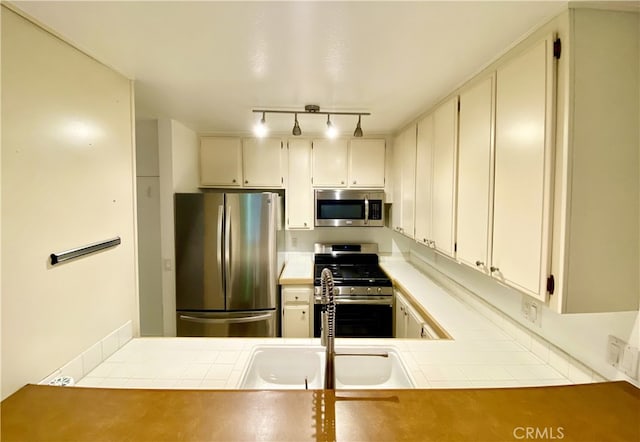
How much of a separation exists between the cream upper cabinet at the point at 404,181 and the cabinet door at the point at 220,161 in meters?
1.67

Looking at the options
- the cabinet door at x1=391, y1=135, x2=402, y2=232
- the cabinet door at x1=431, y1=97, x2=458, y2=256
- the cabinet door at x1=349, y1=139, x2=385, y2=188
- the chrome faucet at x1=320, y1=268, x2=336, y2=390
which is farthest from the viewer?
the cabinet door at x1=349, y1=139, x2=385, y2=188

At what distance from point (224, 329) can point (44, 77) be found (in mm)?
2078

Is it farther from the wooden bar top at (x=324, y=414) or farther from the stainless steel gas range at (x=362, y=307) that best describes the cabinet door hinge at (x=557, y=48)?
the stainless steel gas range at (x=362, y=307)

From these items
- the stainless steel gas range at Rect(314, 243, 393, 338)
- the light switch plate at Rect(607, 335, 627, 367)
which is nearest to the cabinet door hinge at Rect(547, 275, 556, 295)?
the light switch plate at Rect(607, 335, 627, 367)

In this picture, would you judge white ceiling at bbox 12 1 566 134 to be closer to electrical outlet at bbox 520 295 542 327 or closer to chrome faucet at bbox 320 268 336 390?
chrome faucet at bbox 320 268 336 390

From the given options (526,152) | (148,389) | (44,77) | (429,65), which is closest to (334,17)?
(429,65)

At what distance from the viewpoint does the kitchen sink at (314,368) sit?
4.50 feet

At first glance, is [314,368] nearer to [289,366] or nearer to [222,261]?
[289,366]

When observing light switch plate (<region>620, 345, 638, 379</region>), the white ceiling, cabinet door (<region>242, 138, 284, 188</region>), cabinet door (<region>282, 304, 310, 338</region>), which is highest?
the white ceiling

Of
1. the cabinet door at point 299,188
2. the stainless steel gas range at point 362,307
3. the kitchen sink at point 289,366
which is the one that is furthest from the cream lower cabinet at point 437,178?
the cabinet door at point 299,188

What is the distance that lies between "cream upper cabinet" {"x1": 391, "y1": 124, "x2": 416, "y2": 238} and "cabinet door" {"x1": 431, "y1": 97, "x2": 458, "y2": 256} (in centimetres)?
44


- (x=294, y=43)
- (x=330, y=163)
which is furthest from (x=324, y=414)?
(x=330, y=163)

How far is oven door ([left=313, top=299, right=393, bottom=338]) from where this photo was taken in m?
2.55

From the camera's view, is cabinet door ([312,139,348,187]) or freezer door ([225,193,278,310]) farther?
cabinet door ([312,139,348,187])
